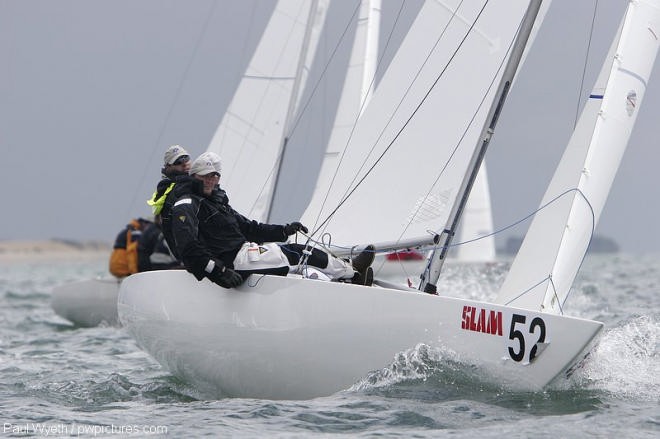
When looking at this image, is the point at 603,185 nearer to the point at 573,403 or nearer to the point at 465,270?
the point at 573,403

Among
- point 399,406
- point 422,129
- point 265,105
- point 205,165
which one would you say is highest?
point 265,105

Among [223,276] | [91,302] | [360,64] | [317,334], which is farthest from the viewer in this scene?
[360,64]

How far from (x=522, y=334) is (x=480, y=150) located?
1.46 metres

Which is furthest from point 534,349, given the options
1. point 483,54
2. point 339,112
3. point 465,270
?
point 465,270

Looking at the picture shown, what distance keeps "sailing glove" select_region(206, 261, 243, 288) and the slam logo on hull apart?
1.24m

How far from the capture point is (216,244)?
5.92 m

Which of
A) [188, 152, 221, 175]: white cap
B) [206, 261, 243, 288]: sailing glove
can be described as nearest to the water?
[206, 261, 243, 288]: sailing glove

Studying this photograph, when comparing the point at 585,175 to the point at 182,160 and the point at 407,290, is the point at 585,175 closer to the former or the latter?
the point at 407,290

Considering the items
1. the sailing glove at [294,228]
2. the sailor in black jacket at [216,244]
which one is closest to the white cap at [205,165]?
the sailor in black jacket at [216,244]

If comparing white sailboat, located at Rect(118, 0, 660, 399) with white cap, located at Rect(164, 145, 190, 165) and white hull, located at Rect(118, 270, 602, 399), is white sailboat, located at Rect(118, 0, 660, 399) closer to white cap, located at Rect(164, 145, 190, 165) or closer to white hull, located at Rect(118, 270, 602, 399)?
white hull, located at Rect(118, 270, 602, 399)

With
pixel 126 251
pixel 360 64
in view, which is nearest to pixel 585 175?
pixel 126 251

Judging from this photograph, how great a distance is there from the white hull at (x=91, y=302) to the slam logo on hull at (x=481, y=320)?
23.6 ft

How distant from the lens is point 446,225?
616 cm

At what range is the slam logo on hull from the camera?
17.0 feet
